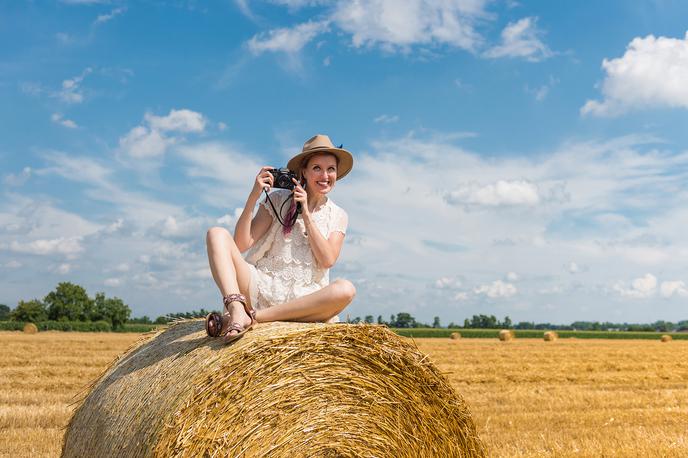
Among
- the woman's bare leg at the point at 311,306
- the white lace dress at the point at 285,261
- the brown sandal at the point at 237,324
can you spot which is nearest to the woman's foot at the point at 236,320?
the brown sandal at the point at 237,324

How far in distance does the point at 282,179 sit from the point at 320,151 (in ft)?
1.04

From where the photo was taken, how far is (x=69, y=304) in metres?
51.3

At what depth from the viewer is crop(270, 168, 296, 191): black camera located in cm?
414

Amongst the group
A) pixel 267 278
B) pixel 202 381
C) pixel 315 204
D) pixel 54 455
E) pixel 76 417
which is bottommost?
pixel 54 455

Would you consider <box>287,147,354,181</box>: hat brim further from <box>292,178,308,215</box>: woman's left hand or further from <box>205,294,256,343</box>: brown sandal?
<box>205,294,256,343</box>: brown sandal

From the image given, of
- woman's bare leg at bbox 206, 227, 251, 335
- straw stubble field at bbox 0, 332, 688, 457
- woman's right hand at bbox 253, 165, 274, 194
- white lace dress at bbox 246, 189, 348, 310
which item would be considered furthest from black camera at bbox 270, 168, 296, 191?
straw stubble field at bbox 0, 332, 688, 457

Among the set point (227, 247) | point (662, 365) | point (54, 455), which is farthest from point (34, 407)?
point (662, 365)

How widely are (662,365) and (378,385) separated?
1187 cm

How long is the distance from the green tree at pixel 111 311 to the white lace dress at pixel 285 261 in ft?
158

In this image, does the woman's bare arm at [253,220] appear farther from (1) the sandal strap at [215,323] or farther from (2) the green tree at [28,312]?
(2) the green tree at [28,312]

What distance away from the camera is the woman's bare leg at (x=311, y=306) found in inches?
151

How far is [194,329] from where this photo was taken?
423 cm

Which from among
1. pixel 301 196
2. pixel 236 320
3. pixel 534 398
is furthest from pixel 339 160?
pixel 534 398

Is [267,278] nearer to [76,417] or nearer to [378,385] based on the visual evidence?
[378,385]
